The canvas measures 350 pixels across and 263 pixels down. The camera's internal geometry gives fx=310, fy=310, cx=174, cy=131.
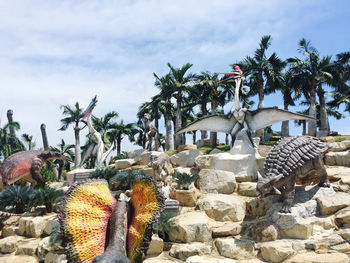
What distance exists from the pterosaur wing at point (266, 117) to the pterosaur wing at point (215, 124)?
753 millimetres

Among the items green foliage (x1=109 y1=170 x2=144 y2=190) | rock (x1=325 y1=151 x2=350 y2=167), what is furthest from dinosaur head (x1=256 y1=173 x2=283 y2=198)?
rock (x1=325 y1=151 x2=350 y2=167)

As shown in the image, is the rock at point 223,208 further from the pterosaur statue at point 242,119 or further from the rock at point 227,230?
the pterosaur statue at point 242,119

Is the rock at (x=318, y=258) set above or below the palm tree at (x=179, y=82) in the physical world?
below

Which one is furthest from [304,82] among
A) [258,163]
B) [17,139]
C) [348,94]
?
[17,139]

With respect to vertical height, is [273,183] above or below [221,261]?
above

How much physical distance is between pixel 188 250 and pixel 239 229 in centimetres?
143

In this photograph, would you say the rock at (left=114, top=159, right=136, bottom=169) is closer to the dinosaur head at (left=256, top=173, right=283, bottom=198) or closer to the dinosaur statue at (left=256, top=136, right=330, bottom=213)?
the dinosaur statue at (left=256, top=136, right=330, bottom=213)

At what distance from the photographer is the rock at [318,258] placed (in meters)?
5.67

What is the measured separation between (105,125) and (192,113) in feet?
29.7

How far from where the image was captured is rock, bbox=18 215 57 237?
8.65 m

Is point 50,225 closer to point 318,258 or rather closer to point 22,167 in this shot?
point 22,167

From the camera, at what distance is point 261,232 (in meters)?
6.82

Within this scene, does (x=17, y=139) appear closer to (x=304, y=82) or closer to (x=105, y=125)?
(x=105, y=125)

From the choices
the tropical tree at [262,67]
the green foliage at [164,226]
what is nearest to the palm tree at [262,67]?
the tropical tree at [262,67]
